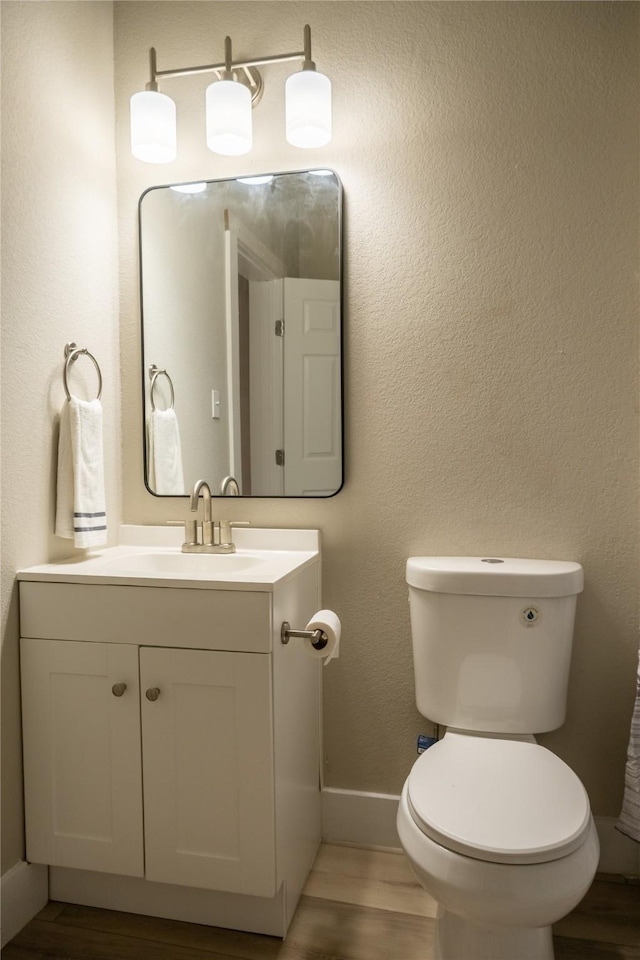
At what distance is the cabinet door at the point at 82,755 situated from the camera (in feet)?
4.56

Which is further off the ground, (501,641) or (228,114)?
(228,114)

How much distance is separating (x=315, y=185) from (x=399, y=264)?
320 millimetres

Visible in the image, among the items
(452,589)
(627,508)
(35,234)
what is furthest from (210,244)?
(627,508)

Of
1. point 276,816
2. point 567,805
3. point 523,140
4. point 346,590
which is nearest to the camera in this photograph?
point 567,805

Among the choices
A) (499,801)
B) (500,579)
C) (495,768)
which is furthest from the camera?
(500,579)

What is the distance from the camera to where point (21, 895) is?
143 cm

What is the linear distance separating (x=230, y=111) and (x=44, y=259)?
61 cm

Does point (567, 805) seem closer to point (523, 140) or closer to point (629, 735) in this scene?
point (629, 735)

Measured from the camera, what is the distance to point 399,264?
1.72 metres

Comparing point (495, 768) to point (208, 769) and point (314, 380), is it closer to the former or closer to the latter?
point (208, 769)

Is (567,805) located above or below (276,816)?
above

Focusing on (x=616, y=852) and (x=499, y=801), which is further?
(x=616, y=852)

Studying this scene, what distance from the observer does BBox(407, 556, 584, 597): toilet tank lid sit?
1.48 metres

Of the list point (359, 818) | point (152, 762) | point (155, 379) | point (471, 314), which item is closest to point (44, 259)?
point (155, 379)
